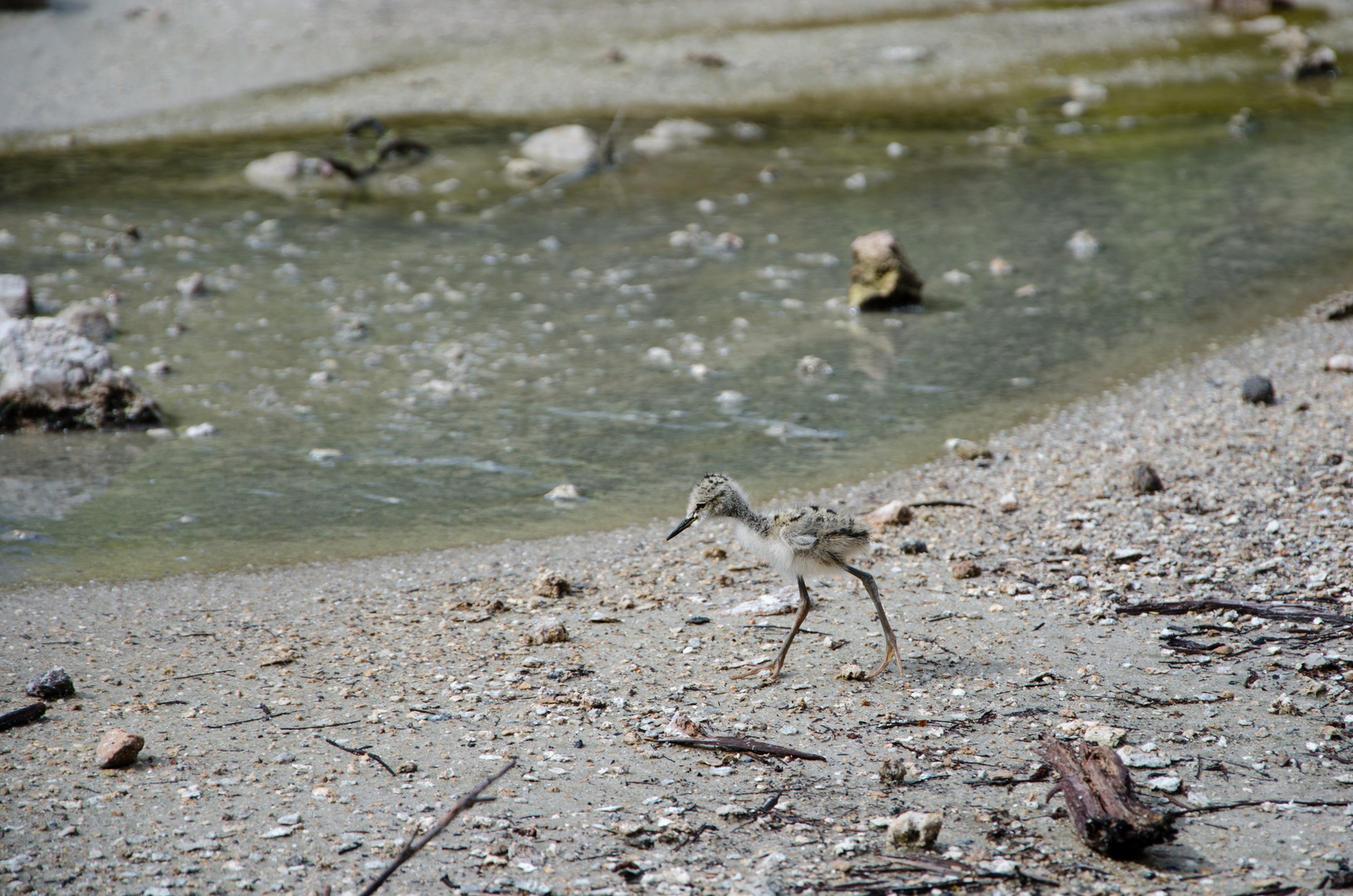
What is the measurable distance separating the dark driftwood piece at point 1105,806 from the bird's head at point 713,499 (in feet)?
6.77

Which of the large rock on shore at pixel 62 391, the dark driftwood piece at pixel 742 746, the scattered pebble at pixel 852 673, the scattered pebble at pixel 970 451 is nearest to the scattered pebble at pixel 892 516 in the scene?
the scattered pebble at pixel 970 451

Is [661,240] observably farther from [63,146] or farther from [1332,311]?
[63,146]

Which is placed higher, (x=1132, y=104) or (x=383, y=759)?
(x=1132, y=104)

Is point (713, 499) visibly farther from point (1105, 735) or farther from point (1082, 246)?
point (1082, 246)

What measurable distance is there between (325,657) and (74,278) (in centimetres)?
879

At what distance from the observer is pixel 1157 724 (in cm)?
477

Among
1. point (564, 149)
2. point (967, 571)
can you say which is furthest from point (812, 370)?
point (564, 149)

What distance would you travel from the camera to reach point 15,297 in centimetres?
1107

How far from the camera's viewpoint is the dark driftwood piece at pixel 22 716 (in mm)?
4918

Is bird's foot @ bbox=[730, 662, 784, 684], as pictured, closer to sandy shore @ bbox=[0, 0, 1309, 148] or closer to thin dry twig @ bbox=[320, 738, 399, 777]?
thin dry twig @ bbox=[320, 738, 399, 777]

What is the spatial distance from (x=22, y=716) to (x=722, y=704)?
309 centimetres

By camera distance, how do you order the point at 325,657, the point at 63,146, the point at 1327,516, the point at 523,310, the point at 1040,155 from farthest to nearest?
the point at 63,146
the point at 1040,155
the point at 523,310
the point at 1327,516
the point at 325,657

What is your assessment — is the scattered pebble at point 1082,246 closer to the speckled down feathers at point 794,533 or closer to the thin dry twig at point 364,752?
the speckled down feathers at point 794,533

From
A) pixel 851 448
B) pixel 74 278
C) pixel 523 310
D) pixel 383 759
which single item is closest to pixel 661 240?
pixel 523 310
